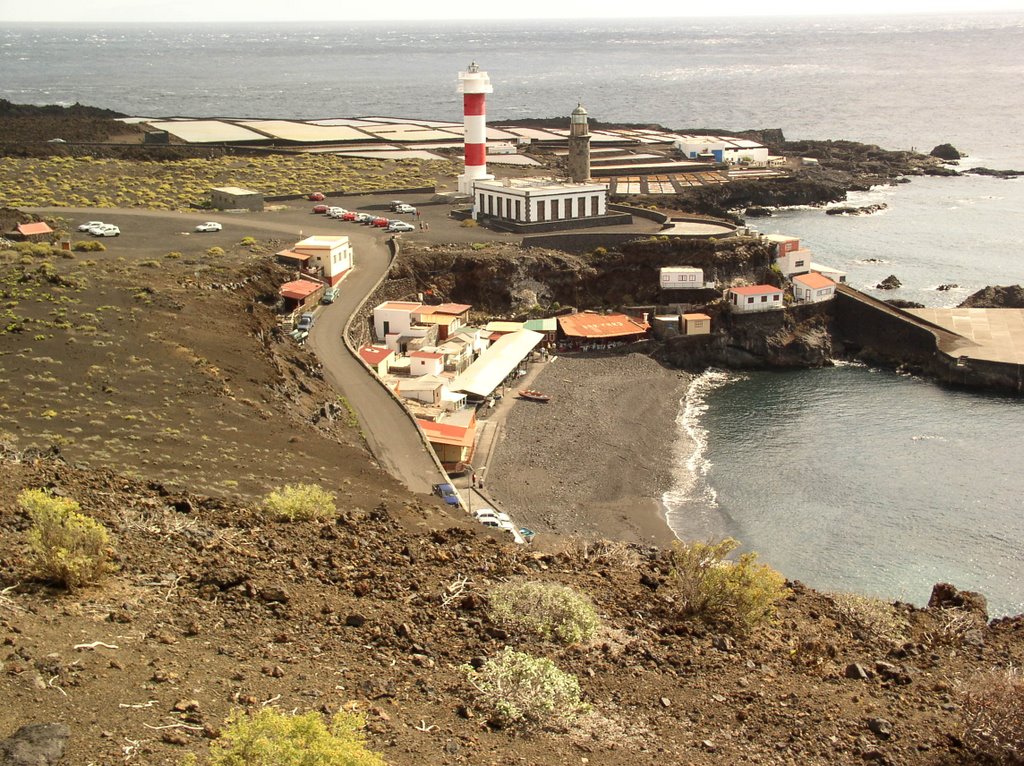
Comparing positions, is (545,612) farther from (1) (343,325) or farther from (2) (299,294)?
(2) (299,294)

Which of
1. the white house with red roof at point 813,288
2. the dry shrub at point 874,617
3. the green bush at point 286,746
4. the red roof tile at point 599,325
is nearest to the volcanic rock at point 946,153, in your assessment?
the white house with red roof at point 813,288

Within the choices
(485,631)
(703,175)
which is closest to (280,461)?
(485,631)

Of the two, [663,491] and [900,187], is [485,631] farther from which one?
[900,187]

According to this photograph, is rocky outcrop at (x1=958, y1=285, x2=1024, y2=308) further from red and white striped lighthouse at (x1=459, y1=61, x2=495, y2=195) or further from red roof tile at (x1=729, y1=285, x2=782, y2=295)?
red and white striped lighthouse at (x1=459, y1=61, x2=495, y2=195)

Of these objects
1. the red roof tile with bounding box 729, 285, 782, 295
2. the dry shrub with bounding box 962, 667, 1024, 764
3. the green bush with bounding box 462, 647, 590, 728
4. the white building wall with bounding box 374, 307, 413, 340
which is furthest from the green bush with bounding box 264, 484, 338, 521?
the red roof tile with bounding box 729, 285, 782, 295

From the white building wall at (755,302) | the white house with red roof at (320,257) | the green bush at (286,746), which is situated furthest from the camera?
the white building wall at (755,302)

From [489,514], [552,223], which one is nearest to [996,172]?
[552,223]

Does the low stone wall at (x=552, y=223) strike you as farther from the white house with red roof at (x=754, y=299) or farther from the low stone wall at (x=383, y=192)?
the white house with red roof at (x=754, y=299)
